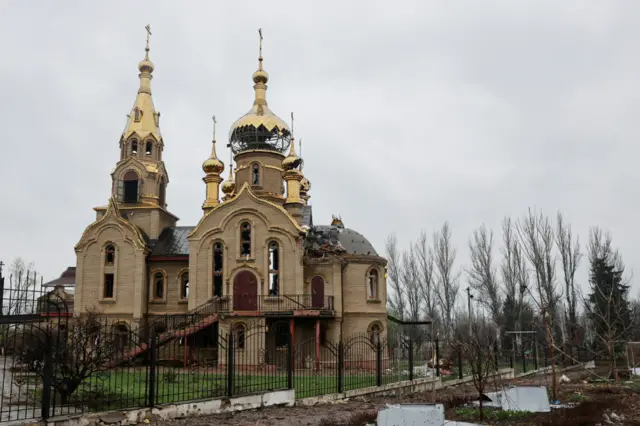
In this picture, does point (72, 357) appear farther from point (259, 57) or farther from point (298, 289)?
point (259, 57)

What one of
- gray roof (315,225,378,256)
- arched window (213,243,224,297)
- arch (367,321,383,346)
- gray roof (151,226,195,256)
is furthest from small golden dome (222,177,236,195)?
arch (367,321,383,346)

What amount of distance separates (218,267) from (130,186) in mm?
7796

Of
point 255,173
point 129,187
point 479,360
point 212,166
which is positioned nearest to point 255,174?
point 255,173

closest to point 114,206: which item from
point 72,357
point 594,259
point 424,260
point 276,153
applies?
point 276,153

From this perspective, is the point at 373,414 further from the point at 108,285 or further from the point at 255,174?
the point at 108,285

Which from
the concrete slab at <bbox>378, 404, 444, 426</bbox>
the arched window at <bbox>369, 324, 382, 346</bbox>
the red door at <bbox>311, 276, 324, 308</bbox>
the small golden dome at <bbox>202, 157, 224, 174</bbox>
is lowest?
the concrete slab at <bbox>378, 404, 444, 426</bbox>

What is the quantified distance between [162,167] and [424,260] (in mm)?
22174

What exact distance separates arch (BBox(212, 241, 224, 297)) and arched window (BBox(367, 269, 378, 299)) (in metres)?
6.97

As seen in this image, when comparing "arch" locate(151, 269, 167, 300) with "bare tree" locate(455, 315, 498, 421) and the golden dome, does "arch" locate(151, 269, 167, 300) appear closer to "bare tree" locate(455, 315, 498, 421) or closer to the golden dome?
the golden dome

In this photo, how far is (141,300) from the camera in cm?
2883

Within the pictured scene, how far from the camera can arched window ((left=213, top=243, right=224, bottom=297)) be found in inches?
1091

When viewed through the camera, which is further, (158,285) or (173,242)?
(173,242)

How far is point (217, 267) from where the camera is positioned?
2814 cm

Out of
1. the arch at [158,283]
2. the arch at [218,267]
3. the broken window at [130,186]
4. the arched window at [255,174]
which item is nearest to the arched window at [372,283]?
the arch at [218,267]
